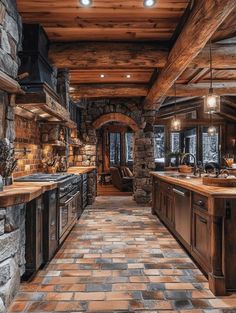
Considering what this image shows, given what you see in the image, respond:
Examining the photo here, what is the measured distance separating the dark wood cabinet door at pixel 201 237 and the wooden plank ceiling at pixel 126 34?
1922 millimetres

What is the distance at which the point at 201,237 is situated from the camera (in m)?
2.72

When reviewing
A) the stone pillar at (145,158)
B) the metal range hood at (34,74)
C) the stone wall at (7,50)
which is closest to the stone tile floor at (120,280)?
the stone wall at (7,50)

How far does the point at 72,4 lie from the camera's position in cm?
293

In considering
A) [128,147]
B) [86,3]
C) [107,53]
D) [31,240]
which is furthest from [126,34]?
[128,147]

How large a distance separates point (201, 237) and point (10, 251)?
187 centimetres

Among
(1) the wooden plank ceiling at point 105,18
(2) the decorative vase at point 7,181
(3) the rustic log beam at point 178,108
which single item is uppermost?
(3) the rustic log beam at point 178,108

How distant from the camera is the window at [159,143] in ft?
40.1

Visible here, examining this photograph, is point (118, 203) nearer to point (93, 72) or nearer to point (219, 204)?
point (93, 72)

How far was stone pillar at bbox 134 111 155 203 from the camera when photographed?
23.5 feet

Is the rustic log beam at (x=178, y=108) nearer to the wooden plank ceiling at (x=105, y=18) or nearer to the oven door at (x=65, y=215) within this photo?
the wooden plank ceiling at (x=105, y=18)

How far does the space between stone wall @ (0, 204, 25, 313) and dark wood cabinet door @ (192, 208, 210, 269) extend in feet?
5.85

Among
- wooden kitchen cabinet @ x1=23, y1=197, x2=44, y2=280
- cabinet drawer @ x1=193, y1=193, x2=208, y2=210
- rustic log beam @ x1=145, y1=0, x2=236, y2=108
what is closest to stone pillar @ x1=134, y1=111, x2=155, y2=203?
rustic log beam @ x1=145, y1=0, x2=236, y2=108

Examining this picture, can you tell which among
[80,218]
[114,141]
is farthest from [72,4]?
[114,141]

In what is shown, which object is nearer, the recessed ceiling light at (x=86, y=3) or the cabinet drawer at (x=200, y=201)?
the cabinet drawer at (x=200, y=201)
